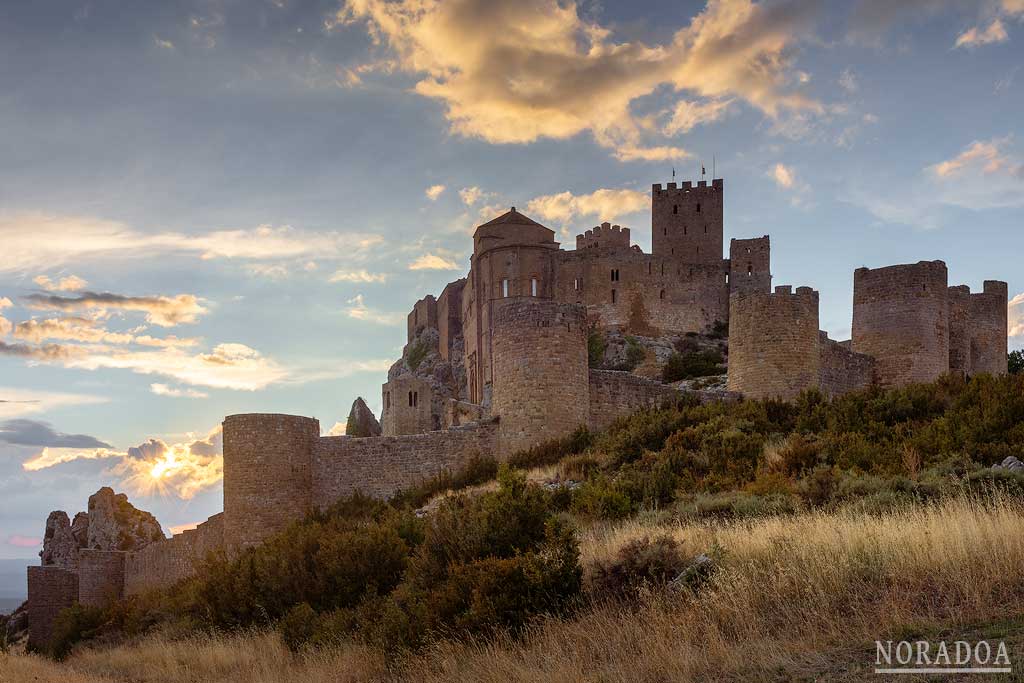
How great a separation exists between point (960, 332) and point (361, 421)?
27.6m

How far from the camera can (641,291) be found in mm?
49719

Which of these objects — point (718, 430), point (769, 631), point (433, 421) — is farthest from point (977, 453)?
point (433, 421)

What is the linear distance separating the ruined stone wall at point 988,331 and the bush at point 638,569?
89.6 feet

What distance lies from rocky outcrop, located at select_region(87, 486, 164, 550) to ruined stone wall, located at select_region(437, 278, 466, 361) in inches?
1009

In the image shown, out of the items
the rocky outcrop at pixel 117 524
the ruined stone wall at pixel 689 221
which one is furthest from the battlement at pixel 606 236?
the rocky outcrop at pixel 117 524

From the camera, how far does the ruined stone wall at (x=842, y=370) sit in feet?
87.8

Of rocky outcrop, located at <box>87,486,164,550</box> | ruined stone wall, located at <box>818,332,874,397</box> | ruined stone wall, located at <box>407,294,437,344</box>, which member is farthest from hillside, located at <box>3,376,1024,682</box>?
ruined stone wall, located at <box>407,294,437,344</box>

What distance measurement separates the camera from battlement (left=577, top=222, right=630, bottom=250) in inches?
2327

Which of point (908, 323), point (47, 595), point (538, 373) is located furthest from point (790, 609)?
point (47, 595)

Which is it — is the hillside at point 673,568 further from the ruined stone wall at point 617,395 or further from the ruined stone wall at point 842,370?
the ruined stone wall at point 842,370

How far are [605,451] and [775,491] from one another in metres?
6.96

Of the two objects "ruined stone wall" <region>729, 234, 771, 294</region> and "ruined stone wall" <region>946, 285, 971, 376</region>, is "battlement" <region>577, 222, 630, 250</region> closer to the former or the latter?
"ruined stone wall" <region>729, 234, 771, 294</region>

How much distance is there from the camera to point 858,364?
2830 cm

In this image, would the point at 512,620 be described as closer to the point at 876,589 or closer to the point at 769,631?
the point at 769,631
